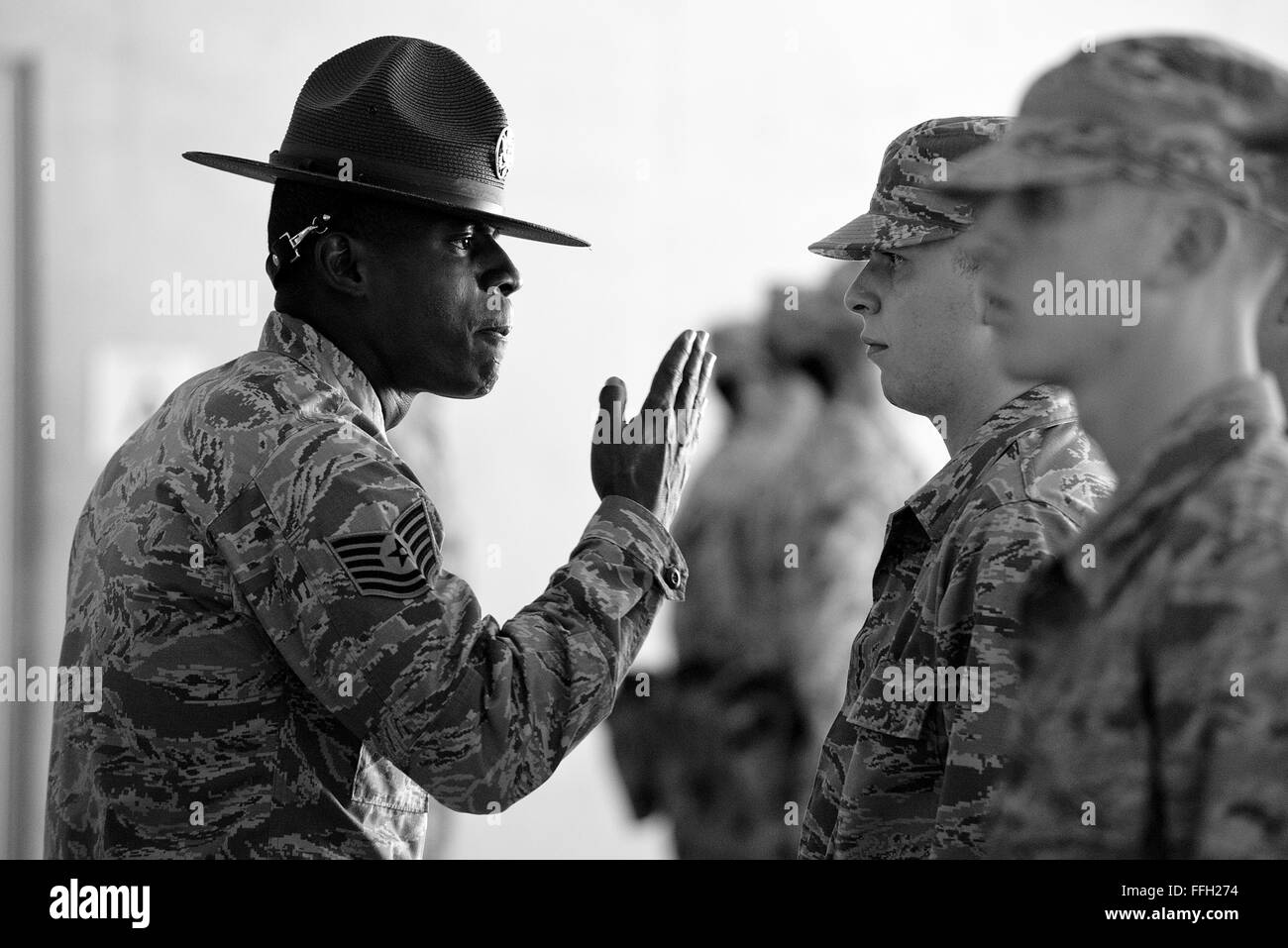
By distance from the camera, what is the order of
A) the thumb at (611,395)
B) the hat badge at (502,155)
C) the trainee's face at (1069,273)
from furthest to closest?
the hat badge at (502,155)
the thumb at (611,395)
the trainee's face at (1069,273)

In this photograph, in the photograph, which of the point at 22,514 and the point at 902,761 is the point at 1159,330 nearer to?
the point at 902,761

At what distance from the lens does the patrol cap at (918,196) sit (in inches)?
64.1

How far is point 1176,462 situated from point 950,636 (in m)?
0.54

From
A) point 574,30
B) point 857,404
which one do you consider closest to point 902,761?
point 857,404

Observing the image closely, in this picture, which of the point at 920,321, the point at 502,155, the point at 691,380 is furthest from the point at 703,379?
the point at 502,155

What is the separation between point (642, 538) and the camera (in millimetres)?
1554

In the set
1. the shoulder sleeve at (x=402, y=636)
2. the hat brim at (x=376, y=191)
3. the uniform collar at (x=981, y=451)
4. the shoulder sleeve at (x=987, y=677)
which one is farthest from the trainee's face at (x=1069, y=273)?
the hat brim at (x=376, y=191)

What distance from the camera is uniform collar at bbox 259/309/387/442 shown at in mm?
1593

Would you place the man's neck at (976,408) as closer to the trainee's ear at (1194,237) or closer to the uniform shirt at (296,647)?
the uniform shirt at (296,647)

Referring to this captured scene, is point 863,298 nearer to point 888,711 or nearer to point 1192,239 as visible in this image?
point 888,711

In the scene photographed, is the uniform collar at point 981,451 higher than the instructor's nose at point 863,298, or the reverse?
the instructor's nose at point 863,298

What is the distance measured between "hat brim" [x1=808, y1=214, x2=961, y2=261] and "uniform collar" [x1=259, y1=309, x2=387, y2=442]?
604 mm

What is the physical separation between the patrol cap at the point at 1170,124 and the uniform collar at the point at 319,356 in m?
0.88

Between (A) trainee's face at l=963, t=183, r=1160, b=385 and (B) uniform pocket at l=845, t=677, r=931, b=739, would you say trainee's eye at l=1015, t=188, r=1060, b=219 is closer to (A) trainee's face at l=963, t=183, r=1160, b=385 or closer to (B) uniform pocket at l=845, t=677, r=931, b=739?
(A) trainee's face at l=963, t=183, r=1160, b=385
